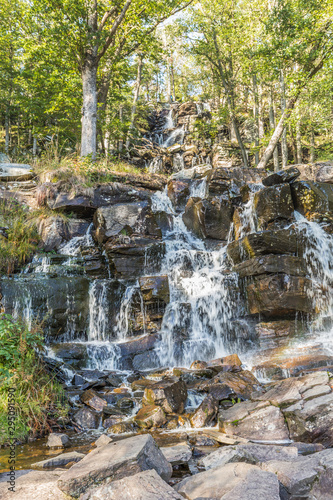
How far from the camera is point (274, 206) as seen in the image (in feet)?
33.2

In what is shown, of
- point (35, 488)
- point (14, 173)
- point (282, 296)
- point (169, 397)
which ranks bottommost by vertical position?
point (169, 397)

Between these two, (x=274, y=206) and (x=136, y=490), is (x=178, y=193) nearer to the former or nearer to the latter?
(x=274, y=206)

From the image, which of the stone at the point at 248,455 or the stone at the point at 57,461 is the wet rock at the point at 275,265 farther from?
the stone at the point at 57,461

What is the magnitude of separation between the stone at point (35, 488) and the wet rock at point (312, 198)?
9305 millimetres

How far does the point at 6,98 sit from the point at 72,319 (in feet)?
51.0

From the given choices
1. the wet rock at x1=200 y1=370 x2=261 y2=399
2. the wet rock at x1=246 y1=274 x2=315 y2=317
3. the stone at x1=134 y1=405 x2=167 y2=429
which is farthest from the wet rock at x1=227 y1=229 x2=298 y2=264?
the stone at x1=134 y1=405 x2=167 y2=429

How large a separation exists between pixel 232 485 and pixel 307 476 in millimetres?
553

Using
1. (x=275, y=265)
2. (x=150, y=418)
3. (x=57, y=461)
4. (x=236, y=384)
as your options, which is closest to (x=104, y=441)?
(x=57, y=461)

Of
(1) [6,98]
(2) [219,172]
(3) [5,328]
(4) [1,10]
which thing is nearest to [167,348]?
(3) [5,328]

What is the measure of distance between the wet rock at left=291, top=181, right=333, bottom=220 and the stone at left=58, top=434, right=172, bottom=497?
8796 millimetres

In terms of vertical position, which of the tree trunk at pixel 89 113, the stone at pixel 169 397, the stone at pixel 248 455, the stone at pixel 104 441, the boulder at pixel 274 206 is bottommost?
the stone at pixel 169 397

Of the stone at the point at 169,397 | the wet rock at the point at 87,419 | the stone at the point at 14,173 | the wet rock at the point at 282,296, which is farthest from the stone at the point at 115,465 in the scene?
the stone at the point at 14,173

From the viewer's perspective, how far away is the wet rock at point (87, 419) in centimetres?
439

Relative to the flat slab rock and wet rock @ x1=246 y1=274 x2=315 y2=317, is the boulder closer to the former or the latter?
wet rock @ x1=246 y1=274 x2=315 y2=317
